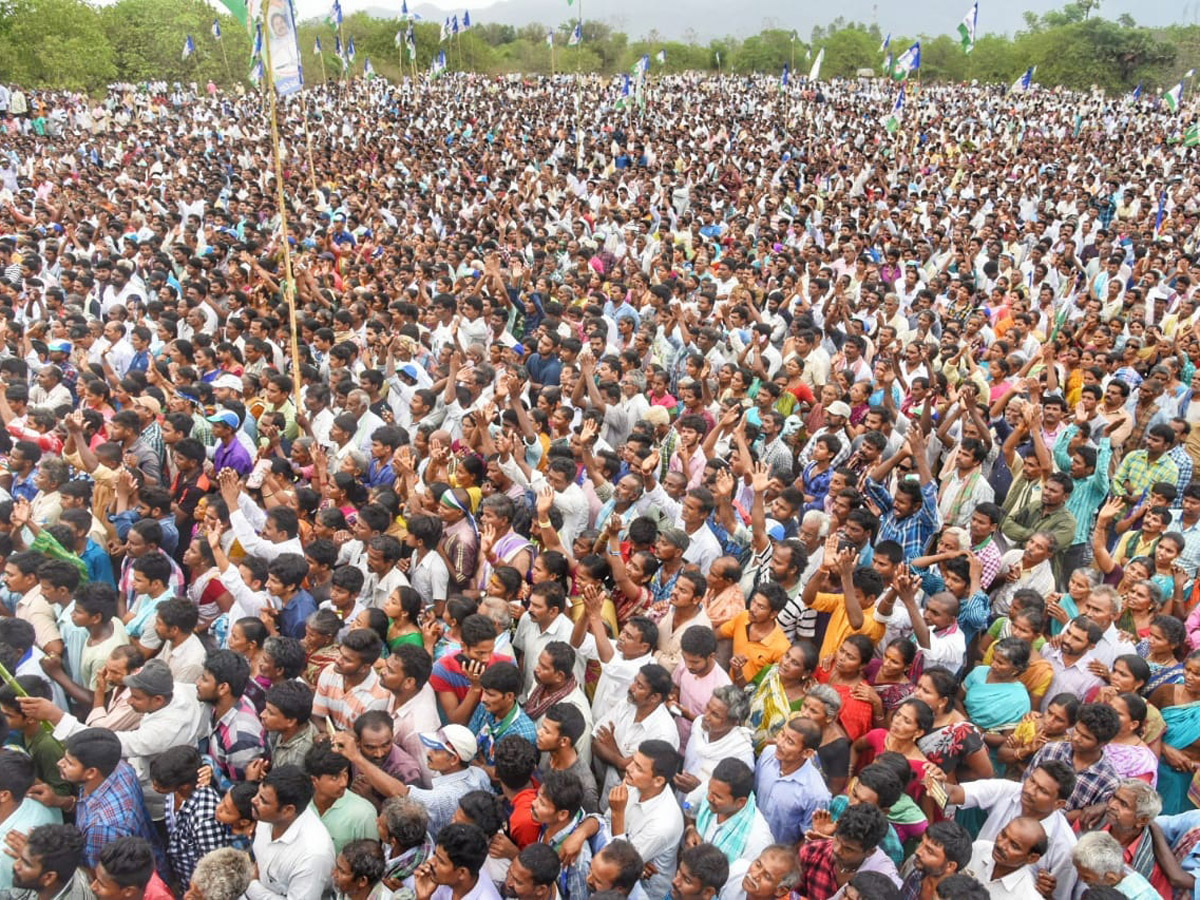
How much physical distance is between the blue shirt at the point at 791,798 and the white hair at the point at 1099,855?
0.83m

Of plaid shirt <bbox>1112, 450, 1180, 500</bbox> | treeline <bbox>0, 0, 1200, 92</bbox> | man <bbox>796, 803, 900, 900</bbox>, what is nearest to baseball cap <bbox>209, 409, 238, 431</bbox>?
man <bbox>796, 803, 900, 900</bbox>

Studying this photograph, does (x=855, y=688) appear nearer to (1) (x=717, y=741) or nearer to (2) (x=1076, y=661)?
(1) (x=717, y=741)

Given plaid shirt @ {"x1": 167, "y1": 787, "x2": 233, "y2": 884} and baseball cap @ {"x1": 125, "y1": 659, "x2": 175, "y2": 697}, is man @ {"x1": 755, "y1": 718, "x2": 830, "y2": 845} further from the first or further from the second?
baseball cap @ {"x1": 125, "y1": 659, "x2": 175, "y2": 697}

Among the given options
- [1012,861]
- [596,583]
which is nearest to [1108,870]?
[1012,861]

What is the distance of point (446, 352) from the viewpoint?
7152mm

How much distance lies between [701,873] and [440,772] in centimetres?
106

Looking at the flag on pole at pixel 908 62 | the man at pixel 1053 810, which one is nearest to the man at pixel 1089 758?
the man at pixel 1053 810

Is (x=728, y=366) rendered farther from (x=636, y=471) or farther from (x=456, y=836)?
(x=456, y=836)

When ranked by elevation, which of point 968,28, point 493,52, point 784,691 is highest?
point 493,52

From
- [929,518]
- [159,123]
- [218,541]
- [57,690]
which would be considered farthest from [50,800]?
[159,123]

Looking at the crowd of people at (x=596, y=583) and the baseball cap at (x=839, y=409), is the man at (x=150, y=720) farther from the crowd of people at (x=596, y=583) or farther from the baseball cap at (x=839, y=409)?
the baseball cap at (x=839, y=409)

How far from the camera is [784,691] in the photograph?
12.6 feet

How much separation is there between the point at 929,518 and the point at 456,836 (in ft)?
11.2

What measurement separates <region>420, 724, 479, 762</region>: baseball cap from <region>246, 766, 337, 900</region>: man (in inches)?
17.1
